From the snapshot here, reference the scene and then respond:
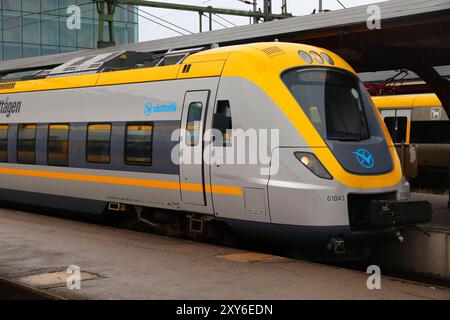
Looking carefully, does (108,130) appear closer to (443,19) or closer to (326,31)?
(326,31)

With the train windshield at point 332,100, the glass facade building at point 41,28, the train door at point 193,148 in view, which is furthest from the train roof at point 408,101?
the glass facade building at point 41,28

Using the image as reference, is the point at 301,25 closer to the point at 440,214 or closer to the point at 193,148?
the point at 193,148

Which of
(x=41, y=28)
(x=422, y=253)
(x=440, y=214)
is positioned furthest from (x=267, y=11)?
(x=41, y=28)

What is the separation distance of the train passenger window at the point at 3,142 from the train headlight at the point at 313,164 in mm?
8396

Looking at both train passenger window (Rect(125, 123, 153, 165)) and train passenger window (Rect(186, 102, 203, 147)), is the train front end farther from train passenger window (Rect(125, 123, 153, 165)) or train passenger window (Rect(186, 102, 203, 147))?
train passenger window (Rect(125, 123, 153, 165))

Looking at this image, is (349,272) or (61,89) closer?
(349,272)

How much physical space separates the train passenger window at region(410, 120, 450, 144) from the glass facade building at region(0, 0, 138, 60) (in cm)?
3949

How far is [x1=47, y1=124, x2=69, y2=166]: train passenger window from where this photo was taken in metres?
13.5

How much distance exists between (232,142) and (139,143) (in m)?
2.32

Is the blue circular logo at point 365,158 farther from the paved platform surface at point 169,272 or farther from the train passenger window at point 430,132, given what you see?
the train passenger window at point 430,132

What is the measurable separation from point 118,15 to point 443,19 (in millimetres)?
50682

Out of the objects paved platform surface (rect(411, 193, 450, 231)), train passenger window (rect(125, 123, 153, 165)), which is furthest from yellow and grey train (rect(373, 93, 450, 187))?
train passenger window (rect(125, 123, 153, 165))
